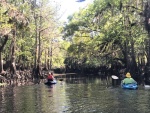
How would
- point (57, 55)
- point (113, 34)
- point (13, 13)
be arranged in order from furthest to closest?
point (57, 55), point (113, 34), point (13, 13)

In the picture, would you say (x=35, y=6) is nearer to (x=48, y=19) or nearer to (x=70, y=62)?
(x=48, y=19)

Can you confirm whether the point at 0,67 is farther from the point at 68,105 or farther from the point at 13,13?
the point at 68,105

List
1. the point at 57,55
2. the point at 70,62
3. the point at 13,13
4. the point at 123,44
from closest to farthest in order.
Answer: the point at 13,13, the point at 123,44, the point at 57,55, the point at 70,62

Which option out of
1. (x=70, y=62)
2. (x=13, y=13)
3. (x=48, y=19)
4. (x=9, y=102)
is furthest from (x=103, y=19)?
(x=70, y=62)

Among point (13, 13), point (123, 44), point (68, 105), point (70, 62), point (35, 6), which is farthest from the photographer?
point (70, 62)

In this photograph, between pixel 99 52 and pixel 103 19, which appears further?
pixel 99 52

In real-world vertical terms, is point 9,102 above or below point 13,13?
below

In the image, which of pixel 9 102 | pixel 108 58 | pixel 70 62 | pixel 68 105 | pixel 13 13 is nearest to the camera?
pixel 68 105

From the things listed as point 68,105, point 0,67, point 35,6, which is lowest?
point 68,105

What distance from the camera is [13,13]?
3919 cm

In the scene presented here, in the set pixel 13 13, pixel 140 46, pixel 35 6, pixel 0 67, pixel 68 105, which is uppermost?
pixel 35 6

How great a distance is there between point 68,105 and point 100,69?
205 feet

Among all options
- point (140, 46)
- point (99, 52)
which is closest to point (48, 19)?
point (99, 52)

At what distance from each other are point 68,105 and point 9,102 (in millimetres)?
4393
